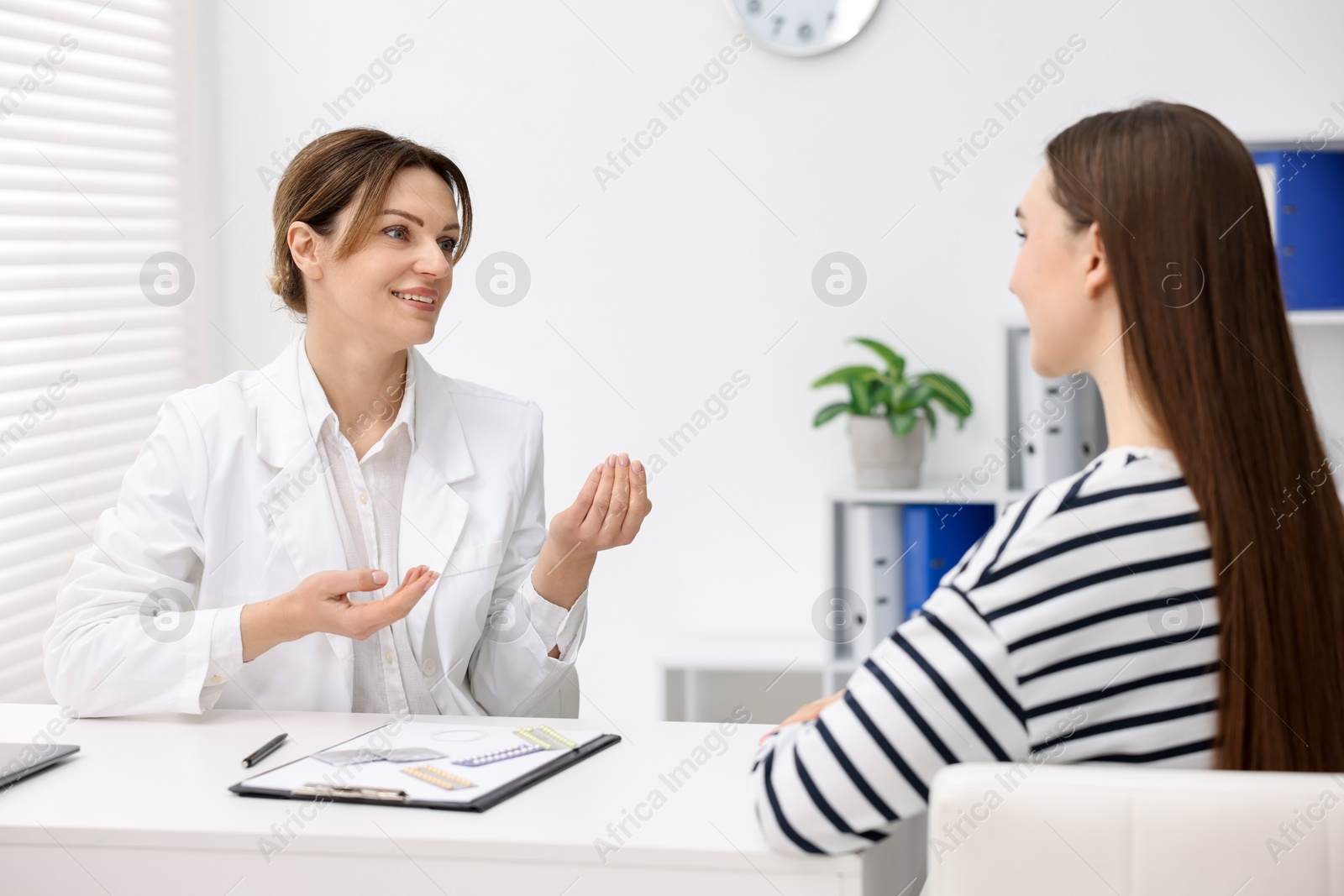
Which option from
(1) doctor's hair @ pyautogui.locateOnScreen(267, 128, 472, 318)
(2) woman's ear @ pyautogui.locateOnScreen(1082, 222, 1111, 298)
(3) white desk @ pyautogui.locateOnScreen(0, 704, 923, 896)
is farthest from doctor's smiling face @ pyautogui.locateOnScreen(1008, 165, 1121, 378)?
(1) doctor's hair @ pyautogui.locateOnScreen(267, 128, 472, 318)

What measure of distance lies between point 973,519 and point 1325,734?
1974 millimetres

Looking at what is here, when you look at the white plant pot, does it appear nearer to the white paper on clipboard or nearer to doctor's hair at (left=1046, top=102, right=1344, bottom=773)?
the white paper on clipboard

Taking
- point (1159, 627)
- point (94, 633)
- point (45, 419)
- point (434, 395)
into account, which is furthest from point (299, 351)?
point (1159, 627)

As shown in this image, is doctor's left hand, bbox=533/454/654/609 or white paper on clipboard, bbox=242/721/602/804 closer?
white paper on clipboard, bbox=242/721/602/804

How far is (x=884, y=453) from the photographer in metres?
3.05

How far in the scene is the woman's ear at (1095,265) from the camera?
3.59 feet

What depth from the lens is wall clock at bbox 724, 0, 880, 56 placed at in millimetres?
3131

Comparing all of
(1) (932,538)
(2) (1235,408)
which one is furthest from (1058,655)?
(1) (932,538)

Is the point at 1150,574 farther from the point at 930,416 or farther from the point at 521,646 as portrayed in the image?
the point at 930,416

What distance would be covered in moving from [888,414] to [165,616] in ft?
6.22

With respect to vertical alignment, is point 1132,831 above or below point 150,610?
below

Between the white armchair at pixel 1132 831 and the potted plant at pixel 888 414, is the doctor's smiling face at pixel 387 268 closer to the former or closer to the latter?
the white armchair at pixel 1132 831

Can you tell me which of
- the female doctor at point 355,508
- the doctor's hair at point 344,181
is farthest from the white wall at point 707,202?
the doctor's hair at point 344,181

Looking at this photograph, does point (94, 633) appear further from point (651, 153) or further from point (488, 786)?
point (651, 153)
